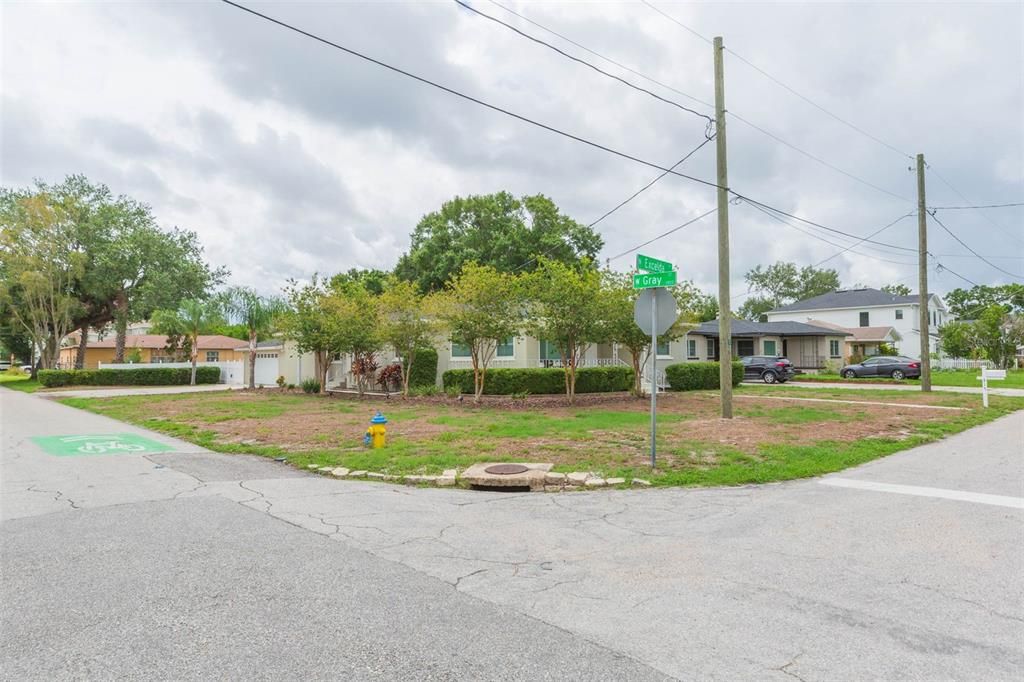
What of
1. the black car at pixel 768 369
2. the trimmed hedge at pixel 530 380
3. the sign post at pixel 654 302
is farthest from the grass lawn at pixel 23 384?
the black car at pixel 768 369

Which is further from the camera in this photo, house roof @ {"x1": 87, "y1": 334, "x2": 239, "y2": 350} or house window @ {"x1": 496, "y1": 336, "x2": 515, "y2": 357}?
house roof @ {"x1": 87, "y1": 334, "x2": 239, "y2": 350}

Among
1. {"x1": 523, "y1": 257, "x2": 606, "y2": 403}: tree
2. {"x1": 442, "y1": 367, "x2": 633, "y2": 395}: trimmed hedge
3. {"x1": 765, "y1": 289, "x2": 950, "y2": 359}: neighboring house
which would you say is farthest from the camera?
{"x1": 765, "y1": 289, "x2": 950, "y2": 359}: neighboring house

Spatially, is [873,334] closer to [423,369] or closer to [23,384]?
[423,369]

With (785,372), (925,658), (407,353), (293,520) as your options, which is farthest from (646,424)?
(785,372)

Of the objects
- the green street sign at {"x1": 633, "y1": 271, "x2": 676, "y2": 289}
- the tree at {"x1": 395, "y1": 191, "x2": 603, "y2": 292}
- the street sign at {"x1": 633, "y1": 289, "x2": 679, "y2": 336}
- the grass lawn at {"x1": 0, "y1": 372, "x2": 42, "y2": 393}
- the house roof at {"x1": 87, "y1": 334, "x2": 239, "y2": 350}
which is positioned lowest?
the grass lawn at {"x1": 0, "y1": 372, "x2": 42, "y2": 393}

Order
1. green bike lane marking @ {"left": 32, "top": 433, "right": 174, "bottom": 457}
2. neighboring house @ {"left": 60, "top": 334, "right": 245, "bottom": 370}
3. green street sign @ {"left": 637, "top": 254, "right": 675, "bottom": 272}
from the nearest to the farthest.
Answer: green street sign @ {"left": 637, "top": 254, "right": 675, "bottom": 272}, green bike lane marking @ {"left": 32, "top": 433, "right": 174, "bottom": 457}, neighboring house @ {"left": 60, "top": 334, "right": 245, "bottom": 370}

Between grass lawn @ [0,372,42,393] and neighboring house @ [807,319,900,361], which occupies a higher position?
neighboring house @ [807,319,900,361]

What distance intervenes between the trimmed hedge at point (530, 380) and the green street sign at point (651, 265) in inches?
516

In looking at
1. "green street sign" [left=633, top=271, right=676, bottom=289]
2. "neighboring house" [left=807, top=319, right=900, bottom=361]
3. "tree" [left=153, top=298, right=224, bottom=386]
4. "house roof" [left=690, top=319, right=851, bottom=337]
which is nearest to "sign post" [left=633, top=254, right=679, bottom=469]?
"green street sign" [left=633, top=271, right=676, bottom=289]

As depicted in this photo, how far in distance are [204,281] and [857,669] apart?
43362mm

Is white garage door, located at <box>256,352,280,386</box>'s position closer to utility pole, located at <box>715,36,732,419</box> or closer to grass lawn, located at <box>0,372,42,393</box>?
grass lawn, located at <box>0,372,42,393</box>

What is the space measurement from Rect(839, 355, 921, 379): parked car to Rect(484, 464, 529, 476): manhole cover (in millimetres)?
30633

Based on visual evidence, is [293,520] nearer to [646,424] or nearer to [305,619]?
[305,619]

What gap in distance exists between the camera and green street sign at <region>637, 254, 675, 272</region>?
8210 mm
